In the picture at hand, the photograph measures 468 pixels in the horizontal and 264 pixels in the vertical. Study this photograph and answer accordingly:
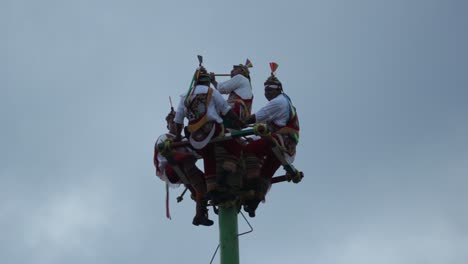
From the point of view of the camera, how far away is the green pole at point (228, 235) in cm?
2675

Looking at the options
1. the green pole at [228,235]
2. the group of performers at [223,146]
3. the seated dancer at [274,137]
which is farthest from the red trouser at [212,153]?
the green pole at [228,235]

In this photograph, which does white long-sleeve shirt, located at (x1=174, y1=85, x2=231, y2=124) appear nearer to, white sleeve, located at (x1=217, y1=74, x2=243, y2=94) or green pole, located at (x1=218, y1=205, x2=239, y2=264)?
white sleeve, located at (x1=217, y1=74, x2=243, y2=94)

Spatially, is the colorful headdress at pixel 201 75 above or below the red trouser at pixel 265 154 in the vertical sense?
above

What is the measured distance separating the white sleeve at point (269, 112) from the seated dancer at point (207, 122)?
0.47m

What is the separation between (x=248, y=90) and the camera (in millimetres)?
29000

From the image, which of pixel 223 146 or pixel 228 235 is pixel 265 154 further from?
pixel 228 235

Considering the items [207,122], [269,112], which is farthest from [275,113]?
[207,122]

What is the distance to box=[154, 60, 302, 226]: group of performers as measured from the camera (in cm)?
2667

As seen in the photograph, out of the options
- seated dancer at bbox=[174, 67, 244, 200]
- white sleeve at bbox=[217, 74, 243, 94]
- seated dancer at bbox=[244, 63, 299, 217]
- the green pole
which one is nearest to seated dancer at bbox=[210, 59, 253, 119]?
white sleeve at bbox=[217, 74, 243, 94]

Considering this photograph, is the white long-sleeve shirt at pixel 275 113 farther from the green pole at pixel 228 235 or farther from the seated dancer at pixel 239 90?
the green pole at pixel 228 235

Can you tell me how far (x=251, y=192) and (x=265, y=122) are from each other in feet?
5.57

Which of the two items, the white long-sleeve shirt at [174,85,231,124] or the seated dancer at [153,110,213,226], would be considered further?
the seated dancer at [153,110,213,226]

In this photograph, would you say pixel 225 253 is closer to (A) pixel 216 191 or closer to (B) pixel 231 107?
(A) pixel 216 191

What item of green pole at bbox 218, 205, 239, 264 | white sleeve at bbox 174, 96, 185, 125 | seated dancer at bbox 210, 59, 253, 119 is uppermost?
seated dancer at bbox 210, 59, 253, 119
